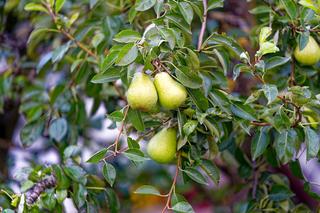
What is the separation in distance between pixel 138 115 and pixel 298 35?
0.33 m

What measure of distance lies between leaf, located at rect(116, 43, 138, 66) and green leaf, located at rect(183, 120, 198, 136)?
0.45 feet

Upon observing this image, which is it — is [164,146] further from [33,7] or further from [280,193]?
[33,7]

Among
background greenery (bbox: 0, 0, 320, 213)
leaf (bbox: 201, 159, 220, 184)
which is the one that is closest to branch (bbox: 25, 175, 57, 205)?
background greenery (bbox: 0, 0, 320, 213)

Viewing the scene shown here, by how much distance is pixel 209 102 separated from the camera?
958 mm

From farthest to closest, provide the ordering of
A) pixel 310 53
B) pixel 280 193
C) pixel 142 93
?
pixel 280 193 < pixel 310 53 < pixel 142 93

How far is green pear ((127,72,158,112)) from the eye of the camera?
0.85 metres

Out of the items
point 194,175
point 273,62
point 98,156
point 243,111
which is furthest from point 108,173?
point 273,62

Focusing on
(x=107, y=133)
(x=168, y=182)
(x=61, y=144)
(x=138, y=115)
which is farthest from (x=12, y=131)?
(x=138, y=115)

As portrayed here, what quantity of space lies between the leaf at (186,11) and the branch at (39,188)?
40cm

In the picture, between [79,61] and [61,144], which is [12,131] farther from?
[79,61]

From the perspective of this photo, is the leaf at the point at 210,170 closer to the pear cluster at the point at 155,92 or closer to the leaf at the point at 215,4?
the pear cluster at the point at 155,92

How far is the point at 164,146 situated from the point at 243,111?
14 centimetres

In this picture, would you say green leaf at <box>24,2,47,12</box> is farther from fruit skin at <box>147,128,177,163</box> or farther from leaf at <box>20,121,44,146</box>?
fruit skin at <box>147,128,177,163</box>

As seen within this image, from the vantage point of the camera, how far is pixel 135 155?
0.93 meters
